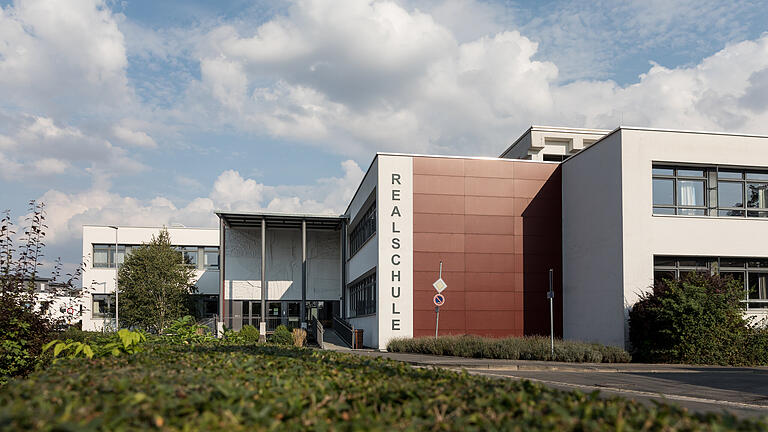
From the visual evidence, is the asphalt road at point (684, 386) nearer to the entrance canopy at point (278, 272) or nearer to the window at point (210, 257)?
the entrance canopy at point (278, 272)

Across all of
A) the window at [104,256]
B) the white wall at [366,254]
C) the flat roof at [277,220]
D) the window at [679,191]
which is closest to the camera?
the window at [679,191]

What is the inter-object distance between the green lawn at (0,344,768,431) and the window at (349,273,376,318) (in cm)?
2505

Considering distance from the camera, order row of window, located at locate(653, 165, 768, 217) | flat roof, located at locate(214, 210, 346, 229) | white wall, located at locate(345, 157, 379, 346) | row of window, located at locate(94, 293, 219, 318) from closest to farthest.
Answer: row of window, located at locate(653, 165, 768, 217) < white wall, located at locate(345, 157, 379, 346) < flat roof, located at locate(214, 210, 346, 229) < row of window, located at locate(94, 293, 219, 318)

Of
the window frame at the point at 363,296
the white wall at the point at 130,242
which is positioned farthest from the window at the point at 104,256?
the window frame at the point at 363,296

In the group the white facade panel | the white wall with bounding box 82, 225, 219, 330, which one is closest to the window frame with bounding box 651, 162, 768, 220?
the white facade panel

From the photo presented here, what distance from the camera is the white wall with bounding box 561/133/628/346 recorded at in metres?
23.2

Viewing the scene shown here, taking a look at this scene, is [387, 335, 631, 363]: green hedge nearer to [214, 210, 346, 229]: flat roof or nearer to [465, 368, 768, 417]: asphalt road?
[465, 368, 768, 417]: asphalt road

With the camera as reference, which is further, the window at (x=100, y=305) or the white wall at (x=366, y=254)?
the window at (x=100, y=305)

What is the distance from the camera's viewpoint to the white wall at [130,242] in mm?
52406

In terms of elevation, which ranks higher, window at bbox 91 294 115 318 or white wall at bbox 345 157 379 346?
white wall at bbox 345 157 379 346

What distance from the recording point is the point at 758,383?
14352 mm

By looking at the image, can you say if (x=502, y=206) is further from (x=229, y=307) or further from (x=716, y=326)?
(x=229, y=307)

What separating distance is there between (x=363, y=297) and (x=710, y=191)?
1766 centimetres

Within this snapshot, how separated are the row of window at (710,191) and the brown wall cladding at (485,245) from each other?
5.76 m
